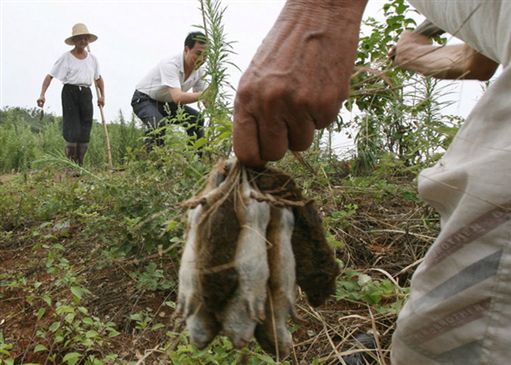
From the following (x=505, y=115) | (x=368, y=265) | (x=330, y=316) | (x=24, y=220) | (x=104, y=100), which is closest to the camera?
(x=505, y=115)

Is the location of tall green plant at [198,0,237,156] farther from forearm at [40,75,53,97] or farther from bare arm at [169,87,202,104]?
forearm at [40,75,53,97]

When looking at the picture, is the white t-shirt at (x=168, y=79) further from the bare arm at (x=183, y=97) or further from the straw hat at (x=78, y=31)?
the straw hat at (x=78, y=31)

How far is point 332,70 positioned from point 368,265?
5.79 ft

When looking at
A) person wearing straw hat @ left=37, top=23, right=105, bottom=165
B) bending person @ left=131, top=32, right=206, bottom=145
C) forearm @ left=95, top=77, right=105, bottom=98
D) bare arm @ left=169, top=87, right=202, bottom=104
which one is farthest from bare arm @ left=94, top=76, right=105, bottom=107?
bare arm @ left=169, top=87, right=202, bottom=104

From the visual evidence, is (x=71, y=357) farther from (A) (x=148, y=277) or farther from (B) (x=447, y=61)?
(B) (x=447, y=61)

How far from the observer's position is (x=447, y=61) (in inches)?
62.2

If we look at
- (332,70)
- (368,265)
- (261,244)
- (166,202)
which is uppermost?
(332,70)

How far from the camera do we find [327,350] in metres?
1.92

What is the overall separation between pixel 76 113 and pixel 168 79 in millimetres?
3343

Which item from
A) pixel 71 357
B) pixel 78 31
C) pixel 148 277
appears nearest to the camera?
pixel 71 357

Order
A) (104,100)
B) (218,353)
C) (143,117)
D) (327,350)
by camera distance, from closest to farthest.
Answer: (218,353), (327,350), (143,117), (104,100)

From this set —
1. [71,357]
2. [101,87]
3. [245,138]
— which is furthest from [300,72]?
[101,87]

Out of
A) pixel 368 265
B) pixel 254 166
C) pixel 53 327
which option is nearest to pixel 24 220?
pixel 53 327

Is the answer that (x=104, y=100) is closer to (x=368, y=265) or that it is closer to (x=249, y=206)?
(x=368, y=265)
